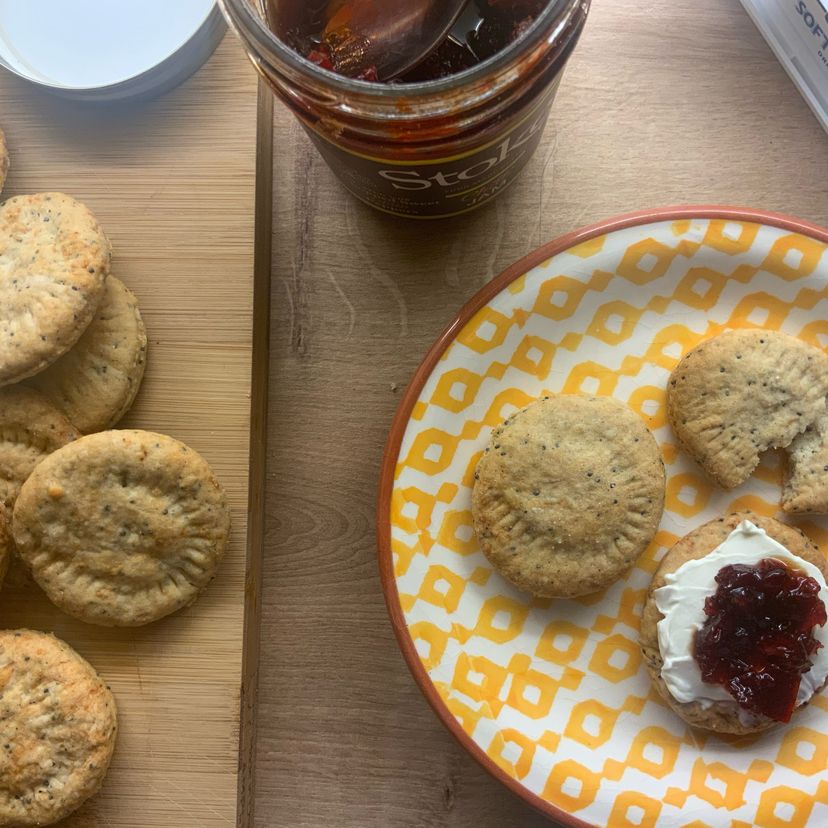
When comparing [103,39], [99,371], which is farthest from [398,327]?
[103,39]

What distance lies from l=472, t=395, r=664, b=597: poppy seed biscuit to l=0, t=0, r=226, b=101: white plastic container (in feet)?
2.84

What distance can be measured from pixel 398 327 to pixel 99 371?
0.51 meters

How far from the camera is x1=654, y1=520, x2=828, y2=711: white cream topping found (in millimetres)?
1321

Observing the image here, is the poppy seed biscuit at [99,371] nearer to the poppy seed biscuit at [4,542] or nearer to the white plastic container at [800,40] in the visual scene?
the poppy seed biscuit at [4,542]

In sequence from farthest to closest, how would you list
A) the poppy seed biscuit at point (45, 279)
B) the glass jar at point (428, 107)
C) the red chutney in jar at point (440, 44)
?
1. the poppy seed biscuit at point (45, 279)
2. the red chutney in jar at point (440, 44)
3. the glass jar at point (428, 107)

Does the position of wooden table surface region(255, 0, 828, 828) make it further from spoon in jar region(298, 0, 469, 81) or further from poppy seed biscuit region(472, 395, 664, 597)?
spoon in jar region(298, 0, 469, 81)

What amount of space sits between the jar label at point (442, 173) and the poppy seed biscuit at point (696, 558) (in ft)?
2.15

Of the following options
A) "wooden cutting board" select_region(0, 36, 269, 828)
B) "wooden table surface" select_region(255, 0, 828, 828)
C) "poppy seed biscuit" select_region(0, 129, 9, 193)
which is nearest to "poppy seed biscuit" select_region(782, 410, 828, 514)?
"wooden table surface" select_region(255, 0, 828, 828)

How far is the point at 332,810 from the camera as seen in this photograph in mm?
1502

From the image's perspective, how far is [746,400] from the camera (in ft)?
4.42

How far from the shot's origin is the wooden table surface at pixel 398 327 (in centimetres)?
149

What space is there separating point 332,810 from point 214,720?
281 millimetres

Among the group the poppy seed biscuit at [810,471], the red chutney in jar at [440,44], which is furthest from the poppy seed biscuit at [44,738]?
the poppy seed biscuit at [810,471]

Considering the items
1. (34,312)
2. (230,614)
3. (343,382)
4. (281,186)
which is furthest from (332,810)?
(281,186)
